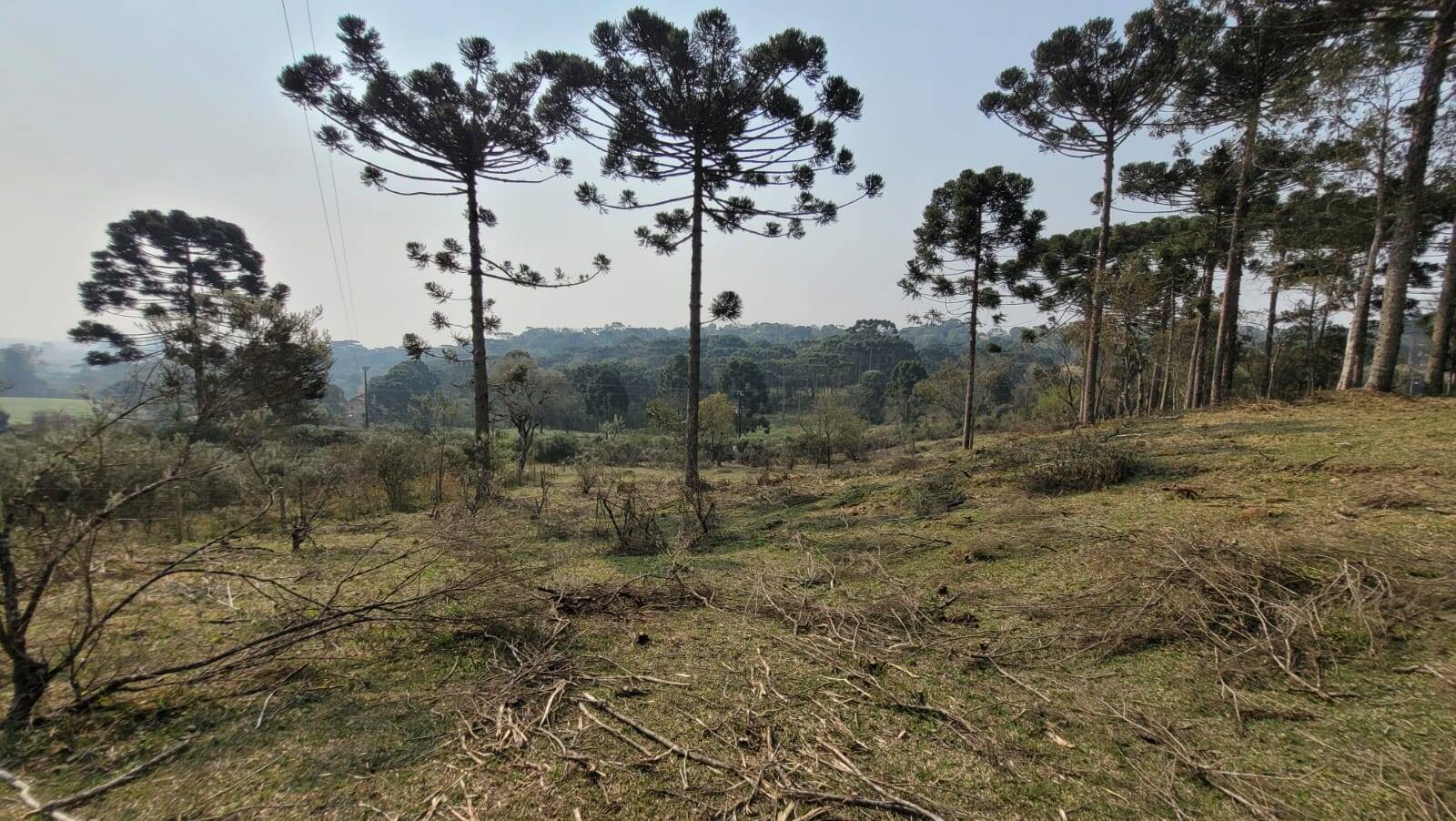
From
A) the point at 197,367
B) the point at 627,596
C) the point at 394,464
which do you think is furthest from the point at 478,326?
the point at 627,596

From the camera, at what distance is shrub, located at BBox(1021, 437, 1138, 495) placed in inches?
238

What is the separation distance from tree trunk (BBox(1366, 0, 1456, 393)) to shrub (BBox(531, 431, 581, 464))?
22.5 m

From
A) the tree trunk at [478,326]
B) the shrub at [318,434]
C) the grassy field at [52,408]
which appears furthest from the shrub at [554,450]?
the grassy field at [52,408]

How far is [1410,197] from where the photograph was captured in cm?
895

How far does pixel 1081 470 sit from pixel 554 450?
2178 centimetres

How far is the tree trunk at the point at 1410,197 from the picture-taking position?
831 centimetres

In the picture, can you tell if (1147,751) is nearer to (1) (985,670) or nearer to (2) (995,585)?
(1) (985,670)

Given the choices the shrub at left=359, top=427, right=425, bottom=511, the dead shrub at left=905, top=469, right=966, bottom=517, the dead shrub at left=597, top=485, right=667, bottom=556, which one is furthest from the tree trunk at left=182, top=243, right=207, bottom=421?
the dead shrub at left=905, top=469, right=966, bottom=517

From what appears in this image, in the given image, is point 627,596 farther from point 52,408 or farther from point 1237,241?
point 1237,241

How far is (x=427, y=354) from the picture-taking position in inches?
457

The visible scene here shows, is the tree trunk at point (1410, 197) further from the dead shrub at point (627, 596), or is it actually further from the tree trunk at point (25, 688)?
the tree trunk at point (25, 688)

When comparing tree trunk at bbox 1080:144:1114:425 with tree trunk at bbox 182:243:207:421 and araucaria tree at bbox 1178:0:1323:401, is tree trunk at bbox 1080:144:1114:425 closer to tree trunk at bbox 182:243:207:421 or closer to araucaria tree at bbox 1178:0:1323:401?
araucaria tree at bbox 1178:0:1323:401

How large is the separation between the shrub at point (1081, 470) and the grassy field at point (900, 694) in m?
1.51

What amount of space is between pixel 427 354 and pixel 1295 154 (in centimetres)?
1984
